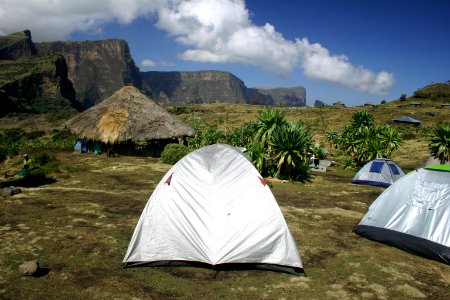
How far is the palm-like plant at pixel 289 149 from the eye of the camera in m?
19.9

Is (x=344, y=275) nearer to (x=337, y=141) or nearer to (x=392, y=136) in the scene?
(x=392, y=136)

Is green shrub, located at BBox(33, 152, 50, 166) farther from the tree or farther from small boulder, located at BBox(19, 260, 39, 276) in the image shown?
the tree

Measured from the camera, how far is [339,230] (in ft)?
36.7

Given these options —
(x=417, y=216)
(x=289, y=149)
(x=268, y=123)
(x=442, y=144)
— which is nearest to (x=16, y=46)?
(x=268, y=123)

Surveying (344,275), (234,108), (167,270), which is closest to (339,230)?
(344,275)

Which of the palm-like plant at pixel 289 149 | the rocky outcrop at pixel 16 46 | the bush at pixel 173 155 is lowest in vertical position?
the bush at pixel 173 155

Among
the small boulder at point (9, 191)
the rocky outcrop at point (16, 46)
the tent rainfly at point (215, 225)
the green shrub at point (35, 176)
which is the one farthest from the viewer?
the rocky outcrop at point (16, 46)

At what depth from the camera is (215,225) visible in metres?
7.93

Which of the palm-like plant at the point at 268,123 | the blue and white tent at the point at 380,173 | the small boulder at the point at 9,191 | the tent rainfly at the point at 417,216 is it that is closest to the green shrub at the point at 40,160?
the small boulder at the point at 9,191

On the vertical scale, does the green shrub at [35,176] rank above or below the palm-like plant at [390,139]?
below

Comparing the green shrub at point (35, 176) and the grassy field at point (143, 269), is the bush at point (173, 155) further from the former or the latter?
the green shrub at point (35, 176)

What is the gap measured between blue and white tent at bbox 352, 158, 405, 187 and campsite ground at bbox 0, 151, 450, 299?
624 centimetres

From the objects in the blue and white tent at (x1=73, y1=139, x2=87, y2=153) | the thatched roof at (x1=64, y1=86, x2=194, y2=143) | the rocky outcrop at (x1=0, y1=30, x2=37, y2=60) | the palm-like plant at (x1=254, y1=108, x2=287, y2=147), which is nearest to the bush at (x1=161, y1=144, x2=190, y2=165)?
the thatched roof at (x1=64, y1=86, x2=194, y2=143)

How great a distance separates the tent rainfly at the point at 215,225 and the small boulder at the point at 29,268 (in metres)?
1.69
